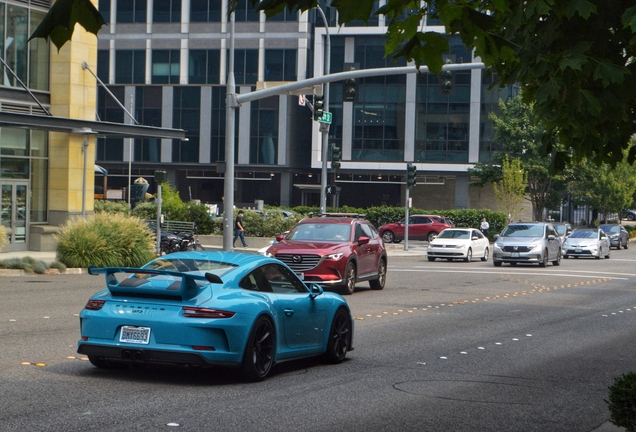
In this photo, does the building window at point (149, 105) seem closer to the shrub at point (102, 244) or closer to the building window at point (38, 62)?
the building window at point (38, 62)

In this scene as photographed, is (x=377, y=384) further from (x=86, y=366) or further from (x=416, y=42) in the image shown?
(x=416, y=42)

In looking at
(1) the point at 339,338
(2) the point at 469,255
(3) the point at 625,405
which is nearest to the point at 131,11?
(2) the point at 469,255

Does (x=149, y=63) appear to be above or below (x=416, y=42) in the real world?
above

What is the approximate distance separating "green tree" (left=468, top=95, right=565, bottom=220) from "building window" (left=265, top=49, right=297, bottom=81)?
52.2 ft

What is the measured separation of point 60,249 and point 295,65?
46.4 metres

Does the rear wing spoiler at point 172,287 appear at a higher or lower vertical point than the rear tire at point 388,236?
higher

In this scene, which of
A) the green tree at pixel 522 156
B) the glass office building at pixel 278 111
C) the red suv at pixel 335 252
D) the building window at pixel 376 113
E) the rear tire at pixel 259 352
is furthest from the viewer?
the building window at pixel 376 113

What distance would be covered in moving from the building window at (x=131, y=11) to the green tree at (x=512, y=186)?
31.4 metres

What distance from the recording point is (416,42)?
601 centimetres

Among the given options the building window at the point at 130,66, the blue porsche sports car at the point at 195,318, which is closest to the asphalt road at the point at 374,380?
the blue porsche sports car at the point at 195,318

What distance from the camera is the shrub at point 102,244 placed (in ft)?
88.7

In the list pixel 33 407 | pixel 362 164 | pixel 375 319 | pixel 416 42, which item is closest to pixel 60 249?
pixel 375 319

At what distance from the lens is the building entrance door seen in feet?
109

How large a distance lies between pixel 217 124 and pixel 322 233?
2048 inches
